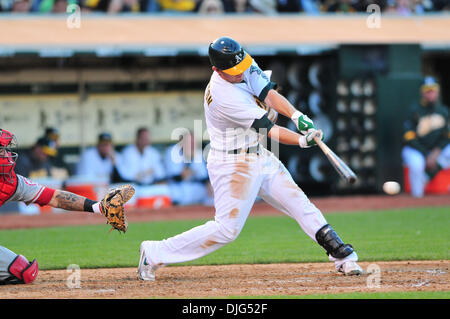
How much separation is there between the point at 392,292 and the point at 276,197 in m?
1.13

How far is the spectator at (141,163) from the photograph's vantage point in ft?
41.1

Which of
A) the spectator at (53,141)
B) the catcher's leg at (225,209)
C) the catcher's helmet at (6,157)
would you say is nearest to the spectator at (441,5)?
the spectator at (53,141)

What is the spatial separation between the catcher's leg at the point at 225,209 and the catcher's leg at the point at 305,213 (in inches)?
5.5

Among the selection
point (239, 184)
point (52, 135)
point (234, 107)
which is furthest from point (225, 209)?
point (52, 135)

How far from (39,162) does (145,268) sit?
672cm

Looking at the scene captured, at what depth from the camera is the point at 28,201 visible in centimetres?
577

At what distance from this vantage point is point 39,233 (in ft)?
31.5

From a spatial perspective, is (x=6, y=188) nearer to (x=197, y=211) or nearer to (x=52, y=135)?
(x=197, y=211)

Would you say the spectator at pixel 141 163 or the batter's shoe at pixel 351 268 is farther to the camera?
the spectator at pixel 141 163

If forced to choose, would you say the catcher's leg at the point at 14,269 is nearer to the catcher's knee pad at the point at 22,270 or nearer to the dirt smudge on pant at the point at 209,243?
the catcher's knee pad at the point at 22,270

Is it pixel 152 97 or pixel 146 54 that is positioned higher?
pixel 146 54

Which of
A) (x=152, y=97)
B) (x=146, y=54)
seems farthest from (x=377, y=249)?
(x=152, y=97)

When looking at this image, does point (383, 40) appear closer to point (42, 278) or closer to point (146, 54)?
point (146, 54)

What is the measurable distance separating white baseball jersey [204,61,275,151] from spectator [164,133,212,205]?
24.0 feet
